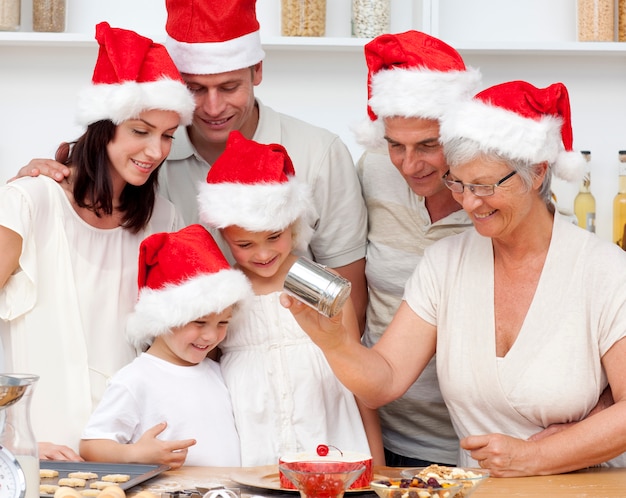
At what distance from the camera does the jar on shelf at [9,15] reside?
271 centimetres

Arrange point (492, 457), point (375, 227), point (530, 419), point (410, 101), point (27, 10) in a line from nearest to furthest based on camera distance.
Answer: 1. point (492, 457)
2. point (530, 419)
3. point (410, 101)
4. point (375, 227)
5. point (27, 10)

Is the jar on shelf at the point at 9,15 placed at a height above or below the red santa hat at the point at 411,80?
above

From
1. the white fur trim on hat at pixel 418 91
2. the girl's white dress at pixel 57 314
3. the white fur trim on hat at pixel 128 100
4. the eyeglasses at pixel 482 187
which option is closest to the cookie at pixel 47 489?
the girl's white dress at pixel 57 314

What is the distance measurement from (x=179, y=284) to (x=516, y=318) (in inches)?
26.6

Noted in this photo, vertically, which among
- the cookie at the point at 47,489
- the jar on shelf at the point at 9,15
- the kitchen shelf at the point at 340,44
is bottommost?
the cookie at the point at 47,489

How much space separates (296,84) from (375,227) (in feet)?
2.67

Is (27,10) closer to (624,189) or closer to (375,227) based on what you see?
(375,227)

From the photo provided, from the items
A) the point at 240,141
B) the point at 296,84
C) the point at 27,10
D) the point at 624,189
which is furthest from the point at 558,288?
the point at 27,10

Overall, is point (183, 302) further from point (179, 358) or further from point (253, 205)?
point (253, 205)

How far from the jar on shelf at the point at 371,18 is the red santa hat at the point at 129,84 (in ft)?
2.86

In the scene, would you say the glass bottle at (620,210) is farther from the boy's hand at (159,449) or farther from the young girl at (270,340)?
the boy's hand at (159,449)

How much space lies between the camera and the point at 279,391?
6.62 feet

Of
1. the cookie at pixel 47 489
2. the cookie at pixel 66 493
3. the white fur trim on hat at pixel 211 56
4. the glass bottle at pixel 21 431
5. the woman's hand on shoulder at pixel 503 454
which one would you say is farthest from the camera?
the white fur trim on hat at pixel 211 56

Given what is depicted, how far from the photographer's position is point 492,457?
5.51 ft
